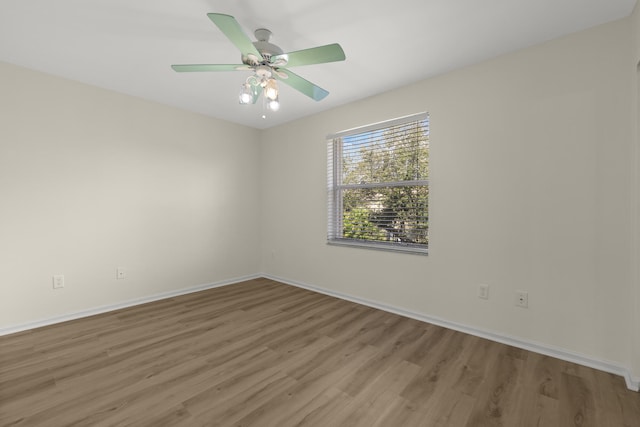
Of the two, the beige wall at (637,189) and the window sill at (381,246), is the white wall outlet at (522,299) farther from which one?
the window sill at (381,246)

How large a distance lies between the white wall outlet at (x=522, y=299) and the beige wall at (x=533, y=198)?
34mm

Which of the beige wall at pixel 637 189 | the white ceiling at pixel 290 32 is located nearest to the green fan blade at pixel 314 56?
the white ceiling at pixel 290 32

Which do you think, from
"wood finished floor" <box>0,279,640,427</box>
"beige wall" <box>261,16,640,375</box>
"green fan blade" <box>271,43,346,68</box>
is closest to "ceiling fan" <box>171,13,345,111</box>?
"green fan blade" <box>271,43,346,68</box>

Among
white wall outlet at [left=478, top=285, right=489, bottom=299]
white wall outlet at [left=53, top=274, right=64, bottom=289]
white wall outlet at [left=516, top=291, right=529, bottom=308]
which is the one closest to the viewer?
white wall outlet at [left=516, top=291, right=529, bottom=308]

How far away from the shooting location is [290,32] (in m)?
2.00

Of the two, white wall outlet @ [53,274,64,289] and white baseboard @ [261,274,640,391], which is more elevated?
white wall outlet @ [53,274,64,289]

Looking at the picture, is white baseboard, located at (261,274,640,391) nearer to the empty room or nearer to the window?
the empty room

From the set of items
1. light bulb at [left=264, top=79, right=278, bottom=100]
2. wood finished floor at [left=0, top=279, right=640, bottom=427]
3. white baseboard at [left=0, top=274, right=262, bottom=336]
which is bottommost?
wood finished floor at [left=0, top=279, right=640, bottom=427]

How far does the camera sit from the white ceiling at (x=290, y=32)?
1766mm

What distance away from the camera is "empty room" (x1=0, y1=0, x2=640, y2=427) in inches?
67.9

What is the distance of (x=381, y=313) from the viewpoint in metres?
2.98

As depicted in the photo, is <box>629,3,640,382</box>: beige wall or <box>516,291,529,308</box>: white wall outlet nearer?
<box>629,3,640,382</box>: beige wall

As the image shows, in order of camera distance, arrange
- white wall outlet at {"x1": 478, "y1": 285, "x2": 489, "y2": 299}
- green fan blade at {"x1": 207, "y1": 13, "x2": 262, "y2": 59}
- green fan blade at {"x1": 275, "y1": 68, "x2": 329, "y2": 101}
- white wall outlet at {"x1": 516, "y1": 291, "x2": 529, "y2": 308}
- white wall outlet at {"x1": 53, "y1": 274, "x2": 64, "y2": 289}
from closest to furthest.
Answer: green fan blade at {"x1": 207, "y1": 13, "x2": 262, "y2": 59} < green fan blade at {"x1": 275, "y1": 68, "x2": 329, "y2": 101} < white wall outlet at {"x1": 516, "y1": 291, "x2": 529, "y2": 308} < white wall outlet at {"x1": 478, "y1": 285, "x2": 489, "y2": 299} < white wall outlet at {"x1": 53, "y1": 274, "x2": 64, "y2": 289}

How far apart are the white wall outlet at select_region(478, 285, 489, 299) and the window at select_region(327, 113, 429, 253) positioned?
1.92ft
